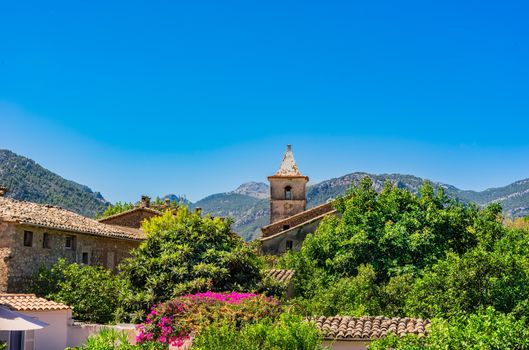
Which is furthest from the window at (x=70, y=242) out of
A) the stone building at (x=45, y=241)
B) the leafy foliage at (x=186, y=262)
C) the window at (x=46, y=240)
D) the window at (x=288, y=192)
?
the window at (x=288, y=192)

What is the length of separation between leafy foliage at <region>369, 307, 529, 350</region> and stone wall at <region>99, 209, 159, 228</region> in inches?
1553

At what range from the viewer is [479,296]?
1006 inches

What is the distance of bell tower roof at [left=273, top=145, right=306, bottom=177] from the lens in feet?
231

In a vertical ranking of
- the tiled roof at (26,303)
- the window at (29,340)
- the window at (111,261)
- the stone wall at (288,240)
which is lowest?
the window at (29,340)

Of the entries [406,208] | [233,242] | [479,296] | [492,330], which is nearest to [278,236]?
[406,208]

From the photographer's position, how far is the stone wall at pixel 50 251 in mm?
29922

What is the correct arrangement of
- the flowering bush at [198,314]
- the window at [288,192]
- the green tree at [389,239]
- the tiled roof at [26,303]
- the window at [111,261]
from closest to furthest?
the flowering bush at [198,314] → the tiled roof at [26,303] → the green tree at [389,239] → the window at [111,261] → the window at [288,192]

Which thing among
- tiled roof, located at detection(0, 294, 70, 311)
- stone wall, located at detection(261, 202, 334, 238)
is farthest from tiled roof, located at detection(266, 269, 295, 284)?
stone wall, located at detection(261, 202, 334, 238)

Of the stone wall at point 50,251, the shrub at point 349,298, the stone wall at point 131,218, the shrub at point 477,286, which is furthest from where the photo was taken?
the stone wall at point 131,218

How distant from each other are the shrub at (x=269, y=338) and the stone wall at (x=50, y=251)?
1473cm

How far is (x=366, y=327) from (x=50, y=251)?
17.8m

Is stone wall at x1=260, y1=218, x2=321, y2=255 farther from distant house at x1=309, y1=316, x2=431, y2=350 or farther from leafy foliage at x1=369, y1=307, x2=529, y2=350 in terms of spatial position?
leafy foliage at x1=369, y1=307, x2=529, y2=350

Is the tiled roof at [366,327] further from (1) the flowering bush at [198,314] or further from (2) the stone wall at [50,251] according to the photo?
(2) the stone wall at [50,251]

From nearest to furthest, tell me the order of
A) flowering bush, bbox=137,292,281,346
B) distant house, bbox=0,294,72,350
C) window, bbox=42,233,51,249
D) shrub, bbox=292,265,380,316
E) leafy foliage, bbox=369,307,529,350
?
leafy foliage, bbox=369,307,529,350
flowering bush, bbox=137,292,281,346
distant house, bbox=0,294,72,350
shrub, bbox=292,265,380,316
window, bbox=42,233,51,249
